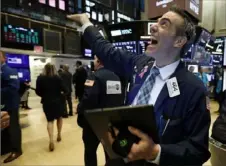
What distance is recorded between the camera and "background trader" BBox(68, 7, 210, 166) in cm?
91

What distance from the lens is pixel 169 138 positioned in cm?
99

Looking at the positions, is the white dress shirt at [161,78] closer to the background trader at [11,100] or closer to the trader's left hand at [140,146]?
the trader's left hand at [140,146]

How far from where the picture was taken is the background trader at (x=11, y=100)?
3244 mm

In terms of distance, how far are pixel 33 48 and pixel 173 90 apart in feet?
28.6

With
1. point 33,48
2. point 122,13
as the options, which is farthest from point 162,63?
point 122,13

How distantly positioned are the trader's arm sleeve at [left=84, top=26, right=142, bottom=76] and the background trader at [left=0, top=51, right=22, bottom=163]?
2251 millimetres

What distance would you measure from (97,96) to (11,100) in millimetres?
1661

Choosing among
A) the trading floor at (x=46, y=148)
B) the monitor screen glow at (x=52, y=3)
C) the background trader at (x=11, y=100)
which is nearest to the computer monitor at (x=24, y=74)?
the trading floor at (x=46, y=148)

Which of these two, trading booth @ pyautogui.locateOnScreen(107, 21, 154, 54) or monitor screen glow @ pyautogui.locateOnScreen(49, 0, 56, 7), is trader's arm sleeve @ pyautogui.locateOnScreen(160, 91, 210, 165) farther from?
monitor screen glow @ pyautogui.locateOnScreen(49, 0, 56, 7)

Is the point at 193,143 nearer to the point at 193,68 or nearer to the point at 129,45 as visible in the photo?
the point at 129,45

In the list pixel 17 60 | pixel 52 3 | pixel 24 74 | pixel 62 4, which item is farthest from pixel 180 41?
pixel 24 74

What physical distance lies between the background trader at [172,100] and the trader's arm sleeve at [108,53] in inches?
3.7

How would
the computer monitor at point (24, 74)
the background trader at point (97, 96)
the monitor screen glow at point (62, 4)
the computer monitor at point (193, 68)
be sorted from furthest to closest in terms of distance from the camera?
1. the computer monitor at point (24, 74)
2. the computer monitor at point (193, 68)
3. the monitor screen glow at point (62, 4)
4. the background trader at point (97, 96)

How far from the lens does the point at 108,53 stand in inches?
52.8
